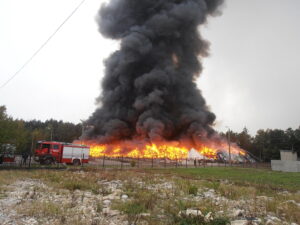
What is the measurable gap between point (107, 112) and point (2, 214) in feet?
206

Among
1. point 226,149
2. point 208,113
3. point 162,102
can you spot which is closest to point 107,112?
point 162,102

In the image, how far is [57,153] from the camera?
33.2 metres

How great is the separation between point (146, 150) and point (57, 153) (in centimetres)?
2970

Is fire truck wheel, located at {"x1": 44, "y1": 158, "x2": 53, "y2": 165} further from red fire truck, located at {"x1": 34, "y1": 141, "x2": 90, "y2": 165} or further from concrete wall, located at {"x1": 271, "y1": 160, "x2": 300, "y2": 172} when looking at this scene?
concrete wall, located at {"x1": 271, "y1": 160, "x2": 300, "y2": 172}

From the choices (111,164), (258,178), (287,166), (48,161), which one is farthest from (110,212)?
(287,166)

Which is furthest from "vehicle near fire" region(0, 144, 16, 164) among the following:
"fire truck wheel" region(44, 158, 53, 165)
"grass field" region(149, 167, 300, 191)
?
"grass field" region(149, 167, 300, 191)

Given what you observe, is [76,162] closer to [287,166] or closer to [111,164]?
[111,164]

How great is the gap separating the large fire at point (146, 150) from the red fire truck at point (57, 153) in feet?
78.3

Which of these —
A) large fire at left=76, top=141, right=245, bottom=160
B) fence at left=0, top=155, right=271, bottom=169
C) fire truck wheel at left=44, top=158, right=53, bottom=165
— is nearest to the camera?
fence at left=0, top=155, right=271, bottom=169

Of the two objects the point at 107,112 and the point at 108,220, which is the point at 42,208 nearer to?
the point at 108,220

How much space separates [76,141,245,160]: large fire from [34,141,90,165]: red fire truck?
2387cm

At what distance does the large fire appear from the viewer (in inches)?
2303

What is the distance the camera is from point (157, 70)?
6394 centimetres

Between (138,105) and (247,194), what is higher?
(138,105)
